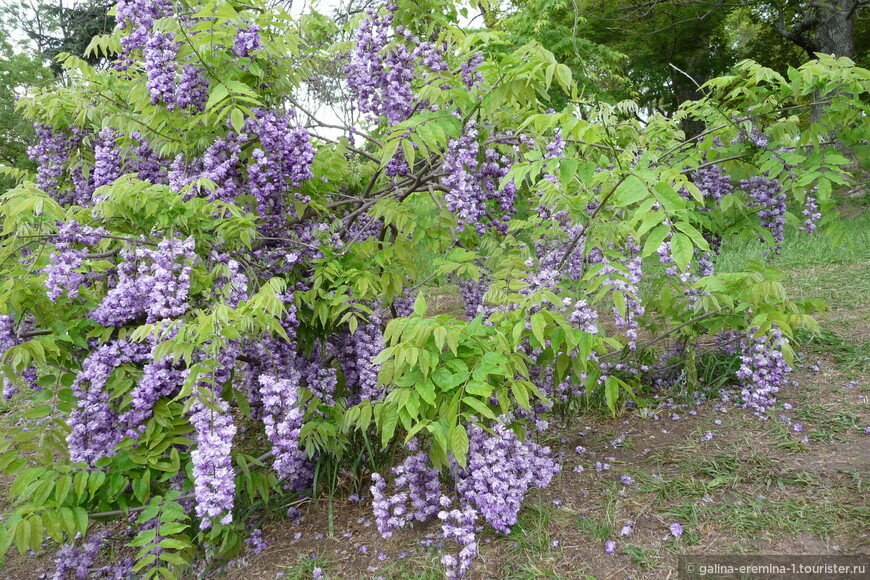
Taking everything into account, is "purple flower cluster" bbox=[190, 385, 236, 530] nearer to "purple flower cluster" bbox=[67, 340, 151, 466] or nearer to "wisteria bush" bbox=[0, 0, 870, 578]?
"wisteria bush" bbox=[0, 0, 870, 578]

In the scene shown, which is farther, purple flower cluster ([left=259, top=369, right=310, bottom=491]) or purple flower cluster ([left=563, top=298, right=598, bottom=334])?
purple flower cluster ([left=563, top=298, right=598, bottom=334])

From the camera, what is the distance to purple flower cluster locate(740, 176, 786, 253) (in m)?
3.86

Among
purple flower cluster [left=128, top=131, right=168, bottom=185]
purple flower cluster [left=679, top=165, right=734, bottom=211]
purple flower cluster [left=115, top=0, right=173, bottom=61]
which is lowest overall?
purple flower cluster [left=679, top=165, right=734, bottom=211]

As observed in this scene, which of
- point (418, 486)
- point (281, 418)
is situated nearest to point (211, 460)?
point (281, 418)

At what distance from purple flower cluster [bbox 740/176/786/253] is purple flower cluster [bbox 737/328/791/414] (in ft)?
2.33

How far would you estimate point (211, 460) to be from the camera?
2.33 metres

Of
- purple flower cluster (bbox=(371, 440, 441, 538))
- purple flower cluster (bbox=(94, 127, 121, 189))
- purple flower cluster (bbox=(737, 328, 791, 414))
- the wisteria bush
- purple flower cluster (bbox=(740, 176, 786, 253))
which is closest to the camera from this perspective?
the wisteria bush

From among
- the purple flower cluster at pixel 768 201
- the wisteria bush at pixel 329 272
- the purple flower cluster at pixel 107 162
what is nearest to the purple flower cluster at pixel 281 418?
the wisteria bush at pixel 329 272

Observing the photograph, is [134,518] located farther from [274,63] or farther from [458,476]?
[274,63]

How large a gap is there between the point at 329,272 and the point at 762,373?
2.90m

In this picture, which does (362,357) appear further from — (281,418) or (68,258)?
(68,258)

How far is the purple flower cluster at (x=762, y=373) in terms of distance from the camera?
12.0 ft

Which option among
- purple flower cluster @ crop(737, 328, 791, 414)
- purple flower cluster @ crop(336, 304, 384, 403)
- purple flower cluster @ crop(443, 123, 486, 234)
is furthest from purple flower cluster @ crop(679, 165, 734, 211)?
purple flower cluster @ crop(336, 304, 384, 403)

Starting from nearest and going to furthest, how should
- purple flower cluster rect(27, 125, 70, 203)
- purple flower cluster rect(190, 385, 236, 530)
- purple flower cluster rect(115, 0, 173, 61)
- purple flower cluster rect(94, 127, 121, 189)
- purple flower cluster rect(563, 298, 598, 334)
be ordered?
purple flower cluster rect(190, 385, 236, 530), purple flower cluster rect(563, 298, 598, 334), purple flower cluster rect(115, 0, 173, 61), purple flower cluster rect(94, 127, 121, 189), purple flower cluster rect(27, 125, 70, 203)
